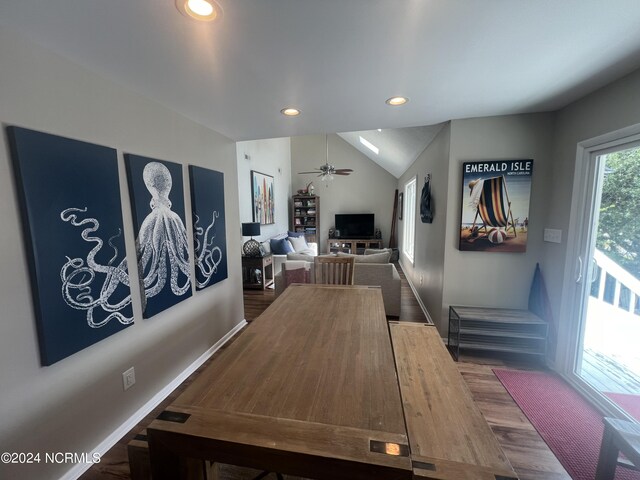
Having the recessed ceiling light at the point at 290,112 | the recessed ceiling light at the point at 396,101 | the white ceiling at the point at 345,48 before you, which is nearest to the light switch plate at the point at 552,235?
the white ceiling at the point at 345,48

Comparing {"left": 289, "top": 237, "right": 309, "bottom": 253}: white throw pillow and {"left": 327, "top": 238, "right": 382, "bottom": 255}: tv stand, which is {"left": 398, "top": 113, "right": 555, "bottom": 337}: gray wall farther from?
{"left": 327, "top": 238, "right": 382, "bottom": 255}: tv stand

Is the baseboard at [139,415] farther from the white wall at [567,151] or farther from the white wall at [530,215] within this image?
the white wall at [567,151]

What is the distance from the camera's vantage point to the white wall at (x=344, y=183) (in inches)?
291

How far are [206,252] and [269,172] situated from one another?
401 centimetres

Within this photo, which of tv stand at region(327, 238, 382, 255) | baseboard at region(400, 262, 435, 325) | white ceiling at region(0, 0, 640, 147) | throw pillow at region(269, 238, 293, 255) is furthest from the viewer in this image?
tv stand at region(327, 238, 382, 255)

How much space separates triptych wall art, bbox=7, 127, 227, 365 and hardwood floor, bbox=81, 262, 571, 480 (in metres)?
0.71

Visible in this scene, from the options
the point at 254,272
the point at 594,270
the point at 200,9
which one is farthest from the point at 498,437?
the point at 254,272

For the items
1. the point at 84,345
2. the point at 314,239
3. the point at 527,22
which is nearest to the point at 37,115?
the point at 84,345

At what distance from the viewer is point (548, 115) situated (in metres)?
2.23

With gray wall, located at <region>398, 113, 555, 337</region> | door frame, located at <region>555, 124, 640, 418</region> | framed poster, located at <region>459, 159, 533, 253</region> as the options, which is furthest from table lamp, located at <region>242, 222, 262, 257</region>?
door frame, located at <region>555, 124, 640, 418</region>

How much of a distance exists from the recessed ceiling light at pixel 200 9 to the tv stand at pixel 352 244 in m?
6.42

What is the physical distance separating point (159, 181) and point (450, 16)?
1966 mm

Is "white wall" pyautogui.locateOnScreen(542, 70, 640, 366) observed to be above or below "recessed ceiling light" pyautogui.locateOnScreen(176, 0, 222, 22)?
below

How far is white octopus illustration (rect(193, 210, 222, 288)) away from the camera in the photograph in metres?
2.27
